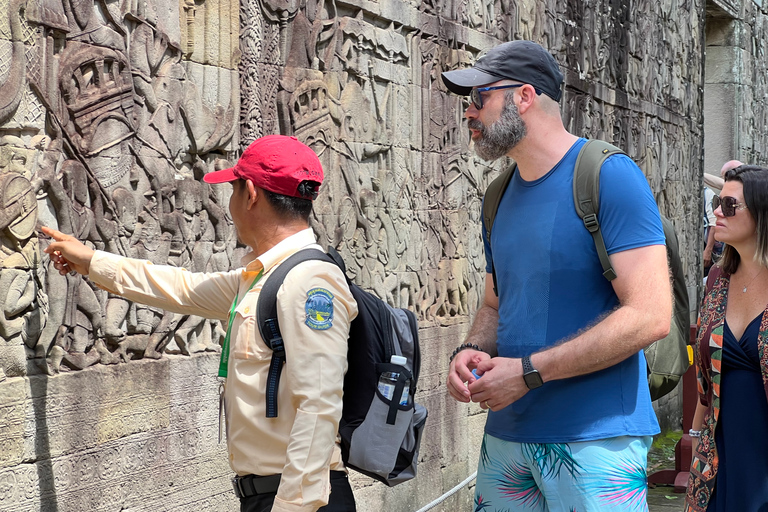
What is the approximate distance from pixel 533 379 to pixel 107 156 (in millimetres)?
2140

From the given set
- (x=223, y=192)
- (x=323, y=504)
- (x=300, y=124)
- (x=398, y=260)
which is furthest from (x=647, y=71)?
(x=323, y=504)

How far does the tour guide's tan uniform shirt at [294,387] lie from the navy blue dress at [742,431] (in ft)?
4.89

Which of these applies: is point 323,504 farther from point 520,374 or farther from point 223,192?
point 223,192

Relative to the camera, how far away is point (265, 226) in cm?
279

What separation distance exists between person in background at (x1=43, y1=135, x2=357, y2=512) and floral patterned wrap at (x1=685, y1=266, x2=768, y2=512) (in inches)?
58.4

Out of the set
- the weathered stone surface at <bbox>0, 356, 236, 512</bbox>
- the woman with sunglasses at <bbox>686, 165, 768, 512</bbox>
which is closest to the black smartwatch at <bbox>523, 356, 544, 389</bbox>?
the woman with sunglasses at <bbox>686, 165, 768, 512</bbox>

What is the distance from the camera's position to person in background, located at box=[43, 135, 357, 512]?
2463mm

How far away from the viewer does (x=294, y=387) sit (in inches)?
97.9

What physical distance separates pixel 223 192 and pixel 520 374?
2.34 m

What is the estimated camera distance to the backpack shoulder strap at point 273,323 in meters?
2.54

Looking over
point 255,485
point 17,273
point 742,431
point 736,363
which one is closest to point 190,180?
point 17,273

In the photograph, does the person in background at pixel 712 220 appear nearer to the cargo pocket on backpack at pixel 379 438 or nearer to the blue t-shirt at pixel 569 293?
the blue t-shirt at pixel 569 293

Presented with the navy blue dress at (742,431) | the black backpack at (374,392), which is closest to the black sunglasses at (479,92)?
the black backpack at (374,392)

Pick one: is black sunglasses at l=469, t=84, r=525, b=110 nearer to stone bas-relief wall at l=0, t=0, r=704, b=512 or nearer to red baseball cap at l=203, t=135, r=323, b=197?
red baseball cap at l=203, t=135, r=323, b=197
